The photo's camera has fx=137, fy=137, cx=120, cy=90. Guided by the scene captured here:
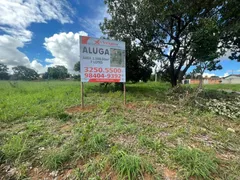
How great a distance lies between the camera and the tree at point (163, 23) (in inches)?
239

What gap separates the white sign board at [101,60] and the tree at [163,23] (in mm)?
3179

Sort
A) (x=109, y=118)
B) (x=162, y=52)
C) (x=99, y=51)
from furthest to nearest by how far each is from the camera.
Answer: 1. (x=162, y=52)
2. (x=99, y=51)
3. (x=109, y=118)

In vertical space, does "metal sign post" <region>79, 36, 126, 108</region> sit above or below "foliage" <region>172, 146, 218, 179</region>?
above

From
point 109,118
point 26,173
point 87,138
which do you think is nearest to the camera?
point 26,173

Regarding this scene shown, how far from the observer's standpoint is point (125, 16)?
7.96 m

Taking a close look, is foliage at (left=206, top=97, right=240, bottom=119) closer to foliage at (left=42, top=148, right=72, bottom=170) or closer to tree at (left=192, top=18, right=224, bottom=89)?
tree at (left=192, top=18, right=224, bottom=89)

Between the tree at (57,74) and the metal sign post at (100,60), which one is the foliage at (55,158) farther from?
the tree at (57,74)

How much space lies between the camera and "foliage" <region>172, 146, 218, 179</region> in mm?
1554

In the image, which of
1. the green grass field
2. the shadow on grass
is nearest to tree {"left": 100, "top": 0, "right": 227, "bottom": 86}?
the shadow on grass

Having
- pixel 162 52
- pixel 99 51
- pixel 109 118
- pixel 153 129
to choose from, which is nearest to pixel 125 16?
pixel 162 52

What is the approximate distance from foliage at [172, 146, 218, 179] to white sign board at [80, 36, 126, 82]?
3.32 meters

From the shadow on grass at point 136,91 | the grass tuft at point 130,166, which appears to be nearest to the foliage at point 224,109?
the shadow on grass at point 136,91

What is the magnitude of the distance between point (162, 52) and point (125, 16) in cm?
343

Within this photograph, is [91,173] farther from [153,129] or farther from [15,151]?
[153,129]
